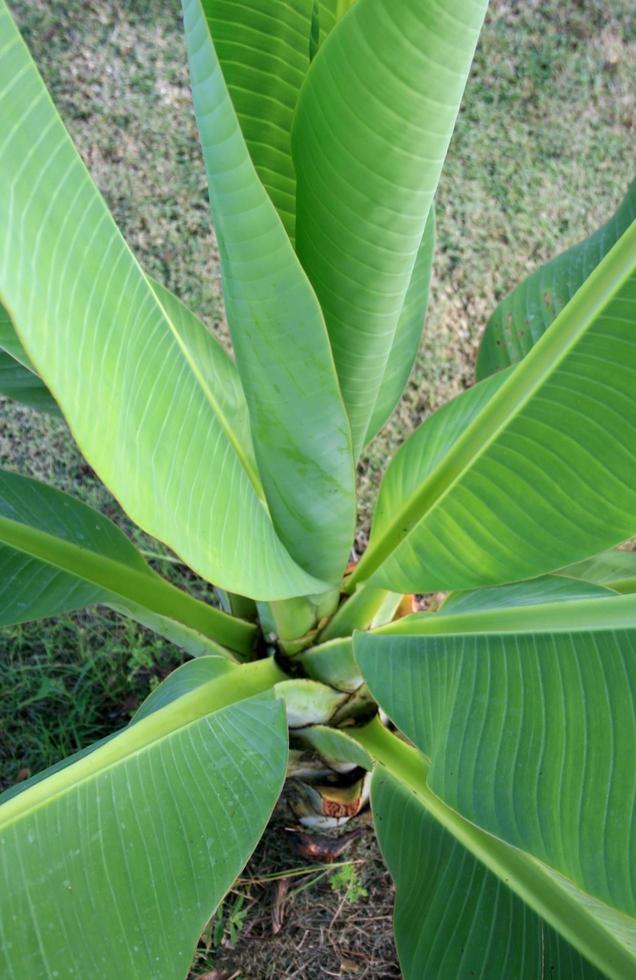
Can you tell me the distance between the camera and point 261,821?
1.88ft

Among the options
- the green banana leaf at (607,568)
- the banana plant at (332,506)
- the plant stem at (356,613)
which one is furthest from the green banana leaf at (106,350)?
the green banana leaf at (607,568)

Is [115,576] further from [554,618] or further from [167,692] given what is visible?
[554,618]

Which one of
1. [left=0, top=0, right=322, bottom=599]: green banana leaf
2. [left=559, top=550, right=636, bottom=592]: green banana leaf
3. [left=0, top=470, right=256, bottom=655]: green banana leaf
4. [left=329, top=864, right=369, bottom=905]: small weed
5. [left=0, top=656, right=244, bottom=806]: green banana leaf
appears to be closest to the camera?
[left=0, top=0, right=322, bottom=599]: green banana leaf

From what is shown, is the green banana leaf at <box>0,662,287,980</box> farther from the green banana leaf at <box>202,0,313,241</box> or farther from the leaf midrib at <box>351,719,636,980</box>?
the green banana leaf at <box>202,0,313,241</box>

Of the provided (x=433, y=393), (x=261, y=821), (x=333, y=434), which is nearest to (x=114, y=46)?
(x=433, y=393)

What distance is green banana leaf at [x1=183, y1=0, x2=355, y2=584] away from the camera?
0.41m

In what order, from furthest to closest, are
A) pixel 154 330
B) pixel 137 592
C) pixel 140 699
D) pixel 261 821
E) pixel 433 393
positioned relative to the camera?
pixel 433 393 < pixel 140 699 < pixel 137 592 < pixel 261 821 < pixel 154 330

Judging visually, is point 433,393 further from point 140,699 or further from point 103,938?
point 103,938

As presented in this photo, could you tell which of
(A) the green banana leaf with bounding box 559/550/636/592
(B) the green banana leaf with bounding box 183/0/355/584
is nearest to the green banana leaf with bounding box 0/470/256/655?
(B) the green banana leaf with bounding box 183/0/355/584

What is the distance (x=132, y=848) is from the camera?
21.2 inches

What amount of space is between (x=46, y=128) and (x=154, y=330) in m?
0.13

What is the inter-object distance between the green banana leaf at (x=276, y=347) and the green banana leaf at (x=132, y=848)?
0.15 meters

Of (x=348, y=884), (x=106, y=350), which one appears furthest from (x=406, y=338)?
(x=348, y=884)

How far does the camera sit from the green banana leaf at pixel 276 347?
1.34ft
